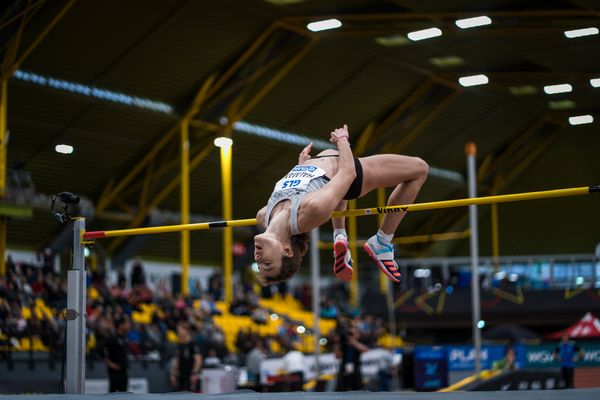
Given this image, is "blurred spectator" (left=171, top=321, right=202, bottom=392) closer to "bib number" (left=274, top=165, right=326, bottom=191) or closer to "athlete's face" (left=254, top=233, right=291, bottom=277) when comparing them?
"bib number" (left=274, top=165, right=326, bottom=191)

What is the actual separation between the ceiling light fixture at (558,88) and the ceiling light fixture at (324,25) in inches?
207

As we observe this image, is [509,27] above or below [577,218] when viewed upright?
above

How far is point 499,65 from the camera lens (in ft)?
74.0

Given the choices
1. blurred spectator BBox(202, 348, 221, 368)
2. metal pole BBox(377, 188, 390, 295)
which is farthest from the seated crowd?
metal pole BBox(377, 188, 390, 295)

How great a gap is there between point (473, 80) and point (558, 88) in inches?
247

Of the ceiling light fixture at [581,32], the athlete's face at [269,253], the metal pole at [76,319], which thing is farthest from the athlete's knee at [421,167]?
the ceiling light fixture at [581,32]

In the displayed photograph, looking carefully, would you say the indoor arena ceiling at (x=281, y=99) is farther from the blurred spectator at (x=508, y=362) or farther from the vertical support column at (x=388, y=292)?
the blurred spectator at (x=508, y=362)

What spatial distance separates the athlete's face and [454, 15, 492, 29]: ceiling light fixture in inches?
602

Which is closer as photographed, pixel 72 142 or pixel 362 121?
pixel 72 142

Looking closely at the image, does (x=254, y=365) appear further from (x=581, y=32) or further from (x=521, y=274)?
(x=521, y=274)

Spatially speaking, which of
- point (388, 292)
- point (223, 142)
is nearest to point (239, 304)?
point (223, 142)

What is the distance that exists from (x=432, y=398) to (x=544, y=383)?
493 inches

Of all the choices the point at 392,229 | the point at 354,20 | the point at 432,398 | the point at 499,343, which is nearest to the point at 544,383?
the point at 499,343

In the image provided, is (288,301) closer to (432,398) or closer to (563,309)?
(563,309)
